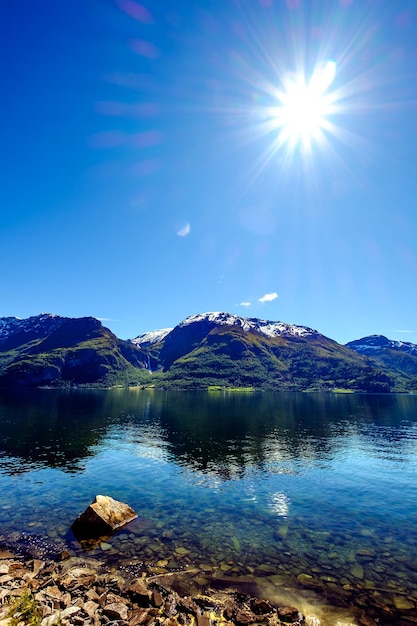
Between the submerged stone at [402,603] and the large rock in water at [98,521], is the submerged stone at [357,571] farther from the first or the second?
the large rock in water at [98,521]

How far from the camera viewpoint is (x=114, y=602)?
17344 mm

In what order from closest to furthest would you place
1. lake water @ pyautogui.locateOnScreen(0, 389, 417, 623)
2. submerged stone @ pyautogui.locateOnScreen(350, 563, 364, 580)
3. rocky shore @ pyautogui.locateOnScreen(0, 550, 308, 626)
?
rocky shore @ pyautogui.locateOnScreen(0, 550, 308, 626) → lake water @ pyautogui.locateOnScreen(0, 389, 417, 623) → submerged stone @ pyautogui.locateOnScreen(350, 563, 364, 580)

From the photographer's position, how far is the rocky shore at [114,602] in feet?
51.4

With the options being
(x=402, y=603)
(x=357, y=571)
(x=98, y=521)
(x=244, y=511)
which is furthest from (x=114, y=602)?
(x=244, y=511)

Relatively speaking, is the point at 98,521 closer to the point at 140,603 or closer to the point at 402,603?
the point at 140,603

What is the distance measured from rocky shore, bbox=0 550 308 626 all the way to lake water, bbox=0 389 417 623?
65.0 inches

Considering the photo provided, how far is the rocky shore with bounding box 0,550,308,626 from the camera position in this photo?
1566cm

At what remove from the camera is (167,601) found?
18.1 m

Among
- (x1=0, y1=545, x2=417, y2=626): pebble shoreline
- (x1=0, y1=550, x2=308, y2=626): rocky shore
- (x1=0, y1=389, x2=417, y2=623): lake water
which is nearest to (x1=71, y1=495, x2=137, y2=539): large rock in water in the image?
(x1=0, y1=389, x2=417, y2=623): lake water

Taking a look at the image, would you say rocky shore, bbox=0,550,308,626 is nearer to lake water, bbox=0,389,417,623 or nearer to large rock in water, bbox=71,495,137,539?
lake water, bbox=0,389,417,623

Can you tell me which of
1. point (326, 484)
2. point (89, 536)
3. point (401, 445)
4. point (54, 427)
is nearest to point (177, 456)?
point (326, 484)

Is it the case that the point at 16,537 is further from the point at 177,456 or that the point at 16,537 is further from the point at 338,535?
the point at 177,456

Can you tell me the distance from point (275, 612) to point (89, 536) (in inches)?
642

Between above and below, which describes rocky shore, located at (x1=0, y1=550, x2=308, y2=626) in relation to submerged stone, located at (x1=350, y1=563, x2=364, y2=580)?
above
